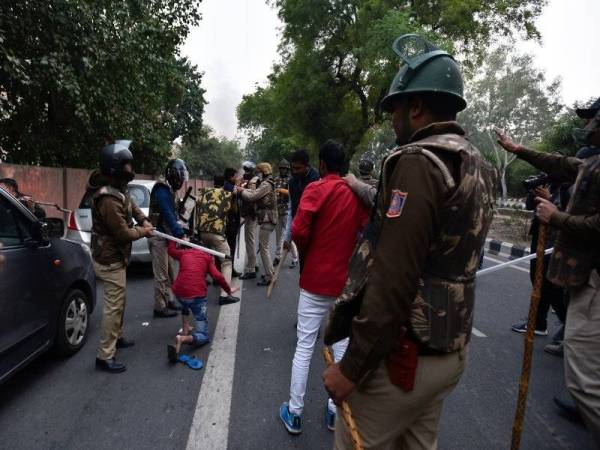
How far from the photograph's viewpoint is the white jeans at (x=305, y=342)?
247 cm

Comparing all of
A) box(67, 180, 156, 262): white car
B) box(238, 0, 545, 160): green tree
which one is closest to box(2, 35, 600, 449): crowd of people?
box(67, 180, 156, 262): white car

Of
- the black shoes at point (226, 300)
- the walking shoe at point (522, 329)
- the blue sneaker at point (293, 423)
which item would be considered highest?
the walking shoe at point (522, 329)

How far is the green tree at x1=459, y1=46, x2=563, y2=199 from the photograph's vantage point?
105 ft

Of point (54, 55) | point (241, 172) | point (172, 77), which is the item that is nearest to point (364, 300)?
point (241, 172)

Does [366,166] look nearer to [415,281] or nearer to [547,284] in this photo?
[547,284]

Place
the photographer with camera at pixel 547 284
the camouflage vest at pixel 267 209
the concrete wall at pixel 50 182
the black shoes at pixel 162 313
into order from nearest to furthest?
the photographer with camera at pixel 547 284
the black shoes at pixel 162 313
the camouflage vest at pixel 267 209
the concrete wall at pixel 50 182

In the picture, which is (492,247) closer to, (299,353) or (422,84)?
(299,353)

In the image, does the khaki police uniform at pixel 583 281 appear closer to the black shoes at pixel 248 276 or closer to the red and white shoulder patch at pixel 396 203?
the red and white shoulder patch at pixel 396 203

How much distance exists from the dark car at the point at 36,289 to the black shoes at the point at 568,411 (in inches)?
151

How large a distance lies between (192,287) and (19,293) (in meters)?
1.26

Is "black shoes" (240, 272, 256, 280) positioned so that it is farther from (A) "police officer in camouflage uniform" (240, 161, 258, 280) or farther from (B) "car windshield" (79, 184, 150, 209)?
(B) "car windshield" (79, 184, 150, 209)

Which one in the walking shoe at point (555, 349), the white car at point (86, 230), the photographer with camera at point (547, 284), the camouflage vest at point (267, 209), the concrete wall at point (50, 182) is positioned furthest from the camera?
the concrete wall at point (50, 182)

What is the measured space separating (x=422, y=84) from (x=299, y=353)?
1.82m

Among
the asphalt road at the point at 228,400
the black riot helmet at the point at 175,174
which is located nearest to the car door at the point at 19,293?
the asphalt road at the point at 228,400
